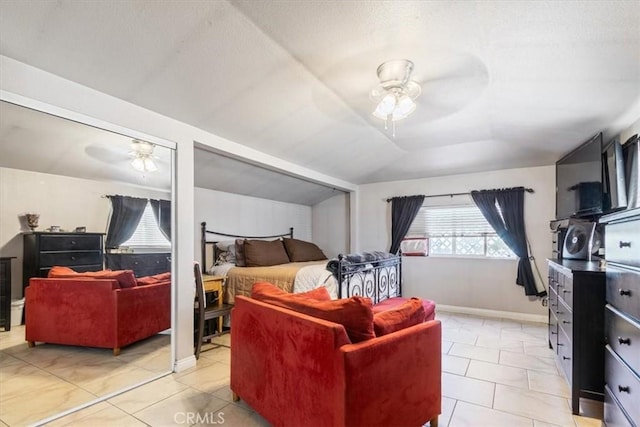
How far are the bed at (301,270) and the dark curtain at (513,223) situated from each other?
1.55 meters

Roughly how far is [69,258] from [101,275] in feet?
0.98

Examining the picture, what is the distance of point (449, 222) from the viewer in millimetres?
5086

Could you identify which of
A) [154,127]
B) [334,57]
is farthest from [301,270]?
[334,57]

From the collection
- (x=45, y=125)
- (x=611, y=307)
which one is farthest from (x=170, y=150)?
(x=611, y=307)

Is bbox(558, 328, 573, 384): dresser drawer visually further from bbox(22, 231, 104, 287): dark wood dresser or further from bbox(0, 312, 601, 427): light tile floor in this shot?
bbox(22, 231, 104, 287): dark wood dresser

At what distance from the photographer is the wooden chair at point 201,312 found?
9.96 feet

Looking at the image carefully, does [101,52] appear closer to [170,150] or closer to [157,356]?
[170,150]

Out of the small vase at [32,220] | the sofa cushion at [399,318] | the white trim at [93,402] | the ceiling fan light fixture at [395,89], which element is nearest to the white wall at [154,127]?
the white trim at [93,402]

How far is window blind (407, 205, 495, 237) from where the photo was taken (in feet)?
16.0

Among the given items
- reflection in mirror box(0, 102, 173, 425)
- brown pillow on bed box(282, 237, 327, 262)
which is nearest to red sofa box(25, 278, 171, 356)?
reflection in mirror box(0, 102, 173, 425)

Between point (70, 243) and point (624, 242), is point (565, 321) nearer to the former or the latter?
point (624, 242)

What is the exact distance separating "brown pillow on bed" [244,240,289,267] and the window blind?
2211 mm

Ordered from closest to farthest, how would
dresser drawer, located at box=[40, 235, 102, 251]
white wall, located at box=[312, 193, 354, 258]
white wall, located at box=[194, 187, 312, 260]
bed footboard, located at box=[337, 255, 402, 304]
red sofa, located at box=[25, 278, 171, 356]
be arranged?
dresser drawer, located at box=[40, 235, 102, 251] → red sofa, located at box=[25, 278, 171, 356] → bed footboard, located at box=[337, 255, 402, 304] → white wall, located at box=[194, 187, 312, 260] → white wall, located at box=[312, 193, 354, 258]

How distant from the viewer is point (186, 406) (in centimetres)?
222
